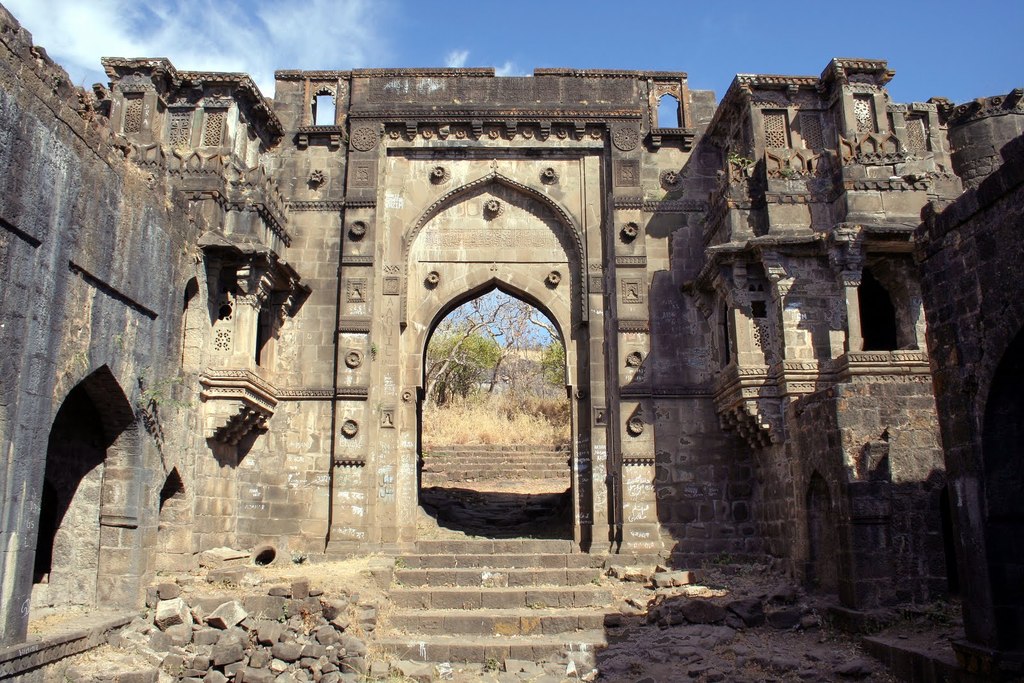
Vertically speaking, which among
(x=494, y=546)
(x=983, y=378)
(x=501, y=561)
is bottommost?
(x=501, y=561)

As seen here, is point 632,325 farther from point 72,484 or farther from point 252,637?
point 72,484

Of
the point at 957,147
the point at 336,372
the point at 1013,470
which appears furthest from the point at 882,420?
the point at 336,372

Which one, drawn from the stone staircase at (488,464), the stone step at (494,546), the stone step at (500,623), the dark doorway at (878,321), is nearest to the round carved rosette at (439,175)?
the stone step at (494,546)

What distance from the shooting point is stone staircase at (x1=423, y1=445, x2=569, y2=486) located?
22.4 meters

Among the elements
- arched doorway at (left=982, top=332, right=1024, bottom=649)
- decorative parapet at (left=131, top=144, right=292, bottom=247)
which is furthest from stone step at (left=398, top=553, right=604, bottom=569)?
arched doorway at (left=982, top=332, right=1024, bottom=649)

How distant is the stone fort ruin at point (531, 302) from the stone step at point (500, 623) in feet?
8.46

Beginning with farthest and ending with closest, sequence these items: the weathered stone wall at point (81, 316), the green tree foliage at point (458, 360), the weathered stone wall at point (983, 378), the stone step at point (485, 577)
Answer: the green tree foliage at point (458, 360) < the stone step at point (485, 577) < the weathered stone wall at point (81, 316) < the weathered stone wall at point (983, 378)

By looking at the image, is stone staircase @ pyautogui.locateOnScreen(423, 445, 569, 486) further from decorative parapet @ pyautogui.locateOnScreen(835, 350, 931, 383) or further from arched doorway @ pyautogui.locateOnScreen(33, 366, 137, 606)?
decorative parapet @ pyautogui.locateOnScreen(835, 350, 931, 383)

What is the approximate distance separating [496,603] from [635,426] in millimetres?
3738

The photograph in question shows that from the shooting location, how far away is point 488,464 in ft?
75.7

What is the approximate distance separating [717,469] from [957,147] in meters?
6.84

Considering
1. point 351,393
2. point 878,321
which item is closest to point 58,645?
point 351,393

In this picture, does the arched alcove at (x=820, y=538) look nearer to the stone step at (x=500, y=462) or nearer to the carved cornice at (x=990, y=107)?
the carved cornice at (x=990, y=107)

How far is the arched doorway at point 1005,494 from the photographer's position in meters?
6.70
